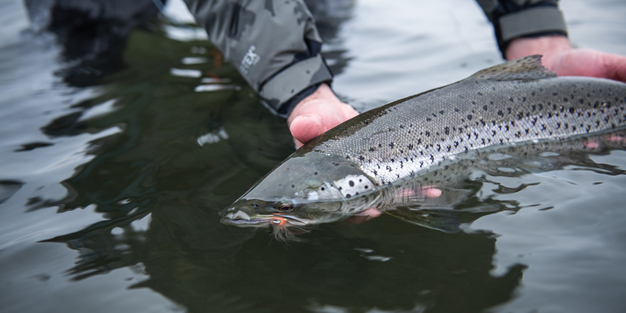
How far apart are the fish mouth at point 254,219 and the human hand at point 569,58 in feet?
9.88

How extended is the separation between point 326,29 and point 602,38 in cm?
361

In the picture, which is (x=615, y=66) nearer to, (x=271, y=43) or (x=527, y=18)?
(x=527, y=18)

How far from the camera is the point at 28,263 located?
6.85 feet

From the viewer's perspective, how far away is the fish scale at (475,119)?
257cm

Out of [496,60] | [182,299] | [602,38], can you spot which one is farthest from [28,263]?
[602,38]

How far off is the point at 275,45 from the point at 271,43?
1.6 inches

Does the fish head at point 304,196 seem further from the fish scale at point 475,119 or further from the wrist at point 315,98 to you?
the wrist at point 315,98

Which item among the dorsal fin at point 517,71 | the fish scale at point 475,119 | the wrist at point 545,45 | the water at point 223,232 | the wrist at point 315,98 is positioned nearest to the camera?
the water at point 223,232

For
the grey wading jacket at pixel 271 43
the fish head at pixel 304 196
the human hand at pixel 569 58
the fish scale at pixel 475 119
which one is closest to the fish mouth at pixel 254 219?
the fish head at pixel 304 196

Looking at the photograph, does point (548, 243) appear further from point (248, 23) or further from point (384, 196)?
point (248, 23)

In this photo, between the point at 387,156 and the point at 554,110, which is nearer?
the point at 387,156

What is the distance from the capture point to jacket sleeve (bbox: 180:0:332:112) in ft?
10.9

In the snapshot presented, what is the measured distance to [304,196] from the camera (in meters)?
2.33

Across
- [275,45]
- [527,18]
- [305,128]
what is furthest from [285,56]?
[527,18]
